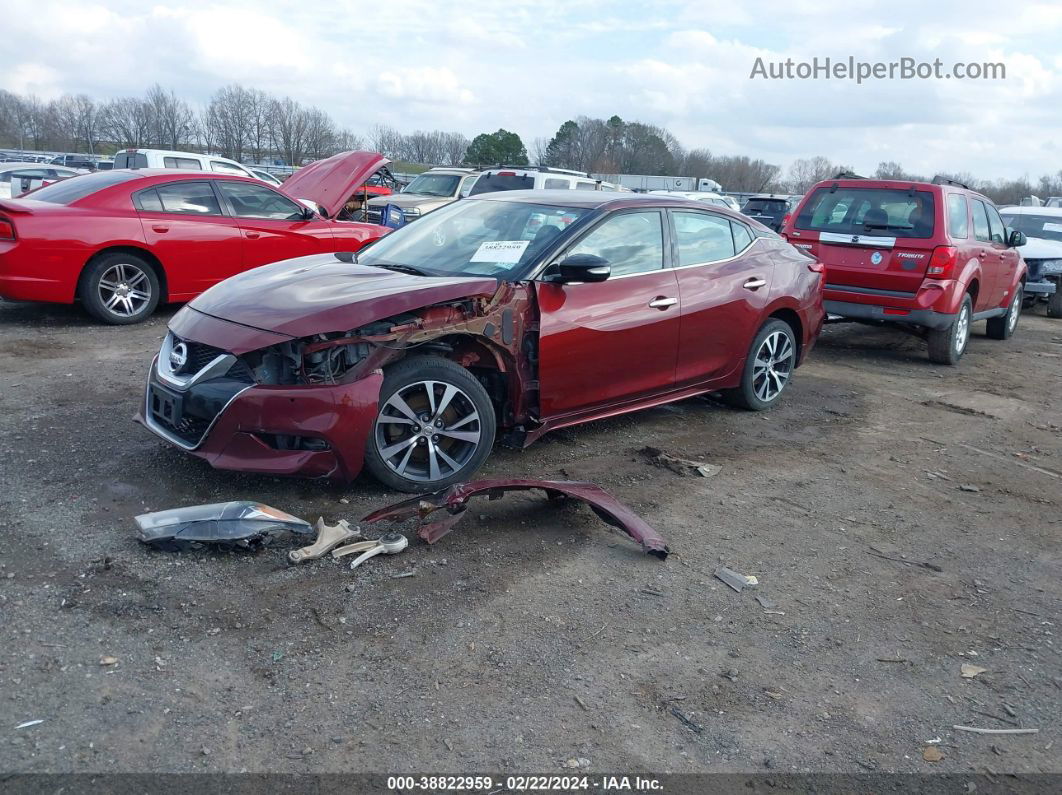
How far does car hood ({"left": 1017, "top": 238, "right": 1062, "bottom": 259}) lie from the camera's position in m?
13.6

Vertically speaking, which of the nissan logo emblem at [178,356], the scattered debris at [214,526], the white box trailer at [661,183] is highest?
the white box trailer at [661,183]

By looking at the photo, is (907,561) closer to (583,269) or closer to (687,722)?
(687,722)

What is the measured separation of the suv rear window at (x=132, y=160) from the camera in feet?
59.5

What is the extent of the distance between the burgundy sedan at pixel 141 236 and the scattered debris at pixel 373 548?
5797 mm

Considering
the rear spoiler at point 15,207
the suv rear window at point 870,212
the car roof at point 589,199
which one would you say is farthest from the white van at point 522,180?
the car roof at point 589,199

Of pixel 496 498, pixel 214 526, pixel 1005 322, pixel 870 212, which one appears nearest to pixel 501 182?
pixel 870 212

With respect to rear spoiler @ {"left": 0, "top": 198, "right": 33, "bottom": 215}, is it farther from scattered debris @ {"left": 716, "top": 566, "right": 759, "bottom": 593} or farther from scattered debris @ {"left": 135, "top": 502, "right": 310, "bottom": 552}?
scattered debris @ {"left": 716, "top": 566, "right": 759, "bottom": 593}

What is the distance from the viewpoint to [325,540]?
3977mm

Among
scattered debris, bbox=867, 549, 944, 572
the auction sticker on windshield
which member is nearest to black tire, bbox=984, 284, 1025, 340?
scattered debris, bbox=867, 549, 944, 572

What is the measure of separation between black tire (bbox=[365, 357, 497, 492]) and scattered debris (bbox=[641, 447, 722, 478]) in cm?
123

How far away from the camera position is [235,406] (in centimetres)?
425

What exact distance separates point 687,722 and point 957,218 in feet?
25.4

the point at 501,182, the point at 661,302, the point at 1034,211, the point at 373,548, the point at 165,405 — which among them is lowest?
the point at 373,548

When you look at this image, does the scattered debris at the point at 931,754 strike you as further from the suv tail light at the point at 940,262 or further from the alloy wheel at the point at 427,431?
the suv tail light at the point at 940,262
